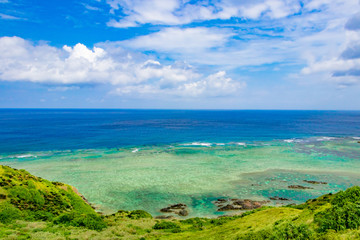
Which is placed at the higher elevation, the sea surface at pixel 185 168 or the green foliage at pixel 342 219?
the green foliage at pixel 342 219

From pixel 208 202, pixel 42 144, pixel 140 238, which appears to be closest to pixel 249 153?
pixel 208 202

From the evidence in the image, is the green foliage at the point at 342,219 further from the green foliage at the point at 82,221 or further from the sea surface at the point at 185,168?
the sea surface at the point at 185,168

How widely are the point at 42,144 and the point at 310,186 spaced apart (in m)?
98.1

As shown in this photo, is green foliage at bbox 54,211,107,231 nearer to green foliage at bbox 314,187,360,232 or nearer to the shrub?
the shrub

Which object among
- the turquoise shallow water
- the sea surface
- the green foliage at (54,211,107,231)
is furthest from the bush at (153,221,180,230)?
the sea surface

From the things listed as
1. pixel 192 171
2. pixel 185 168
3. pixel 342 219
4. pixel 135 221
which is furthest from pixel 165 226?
pixel 185 168

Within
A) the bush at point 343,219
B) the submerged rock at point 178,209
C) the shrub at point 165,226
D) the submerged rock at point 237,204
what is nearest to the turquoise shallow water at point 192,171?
the submerged rock at point 178,209

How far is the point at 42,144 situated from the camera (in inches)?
3570

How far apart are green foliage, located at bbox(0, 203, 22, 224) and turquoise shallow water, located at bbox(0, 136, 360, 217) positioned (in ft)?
46.7

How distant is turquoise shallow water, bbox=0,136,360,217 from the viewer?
141 ft

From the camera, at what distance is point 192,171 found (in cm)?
5834

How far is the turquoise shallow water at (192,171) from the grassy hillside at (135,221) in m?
10.1

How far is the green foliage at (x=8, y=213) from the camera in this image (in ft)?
79.7

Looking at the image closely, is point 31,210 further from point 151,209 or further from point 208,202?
point 208,202
